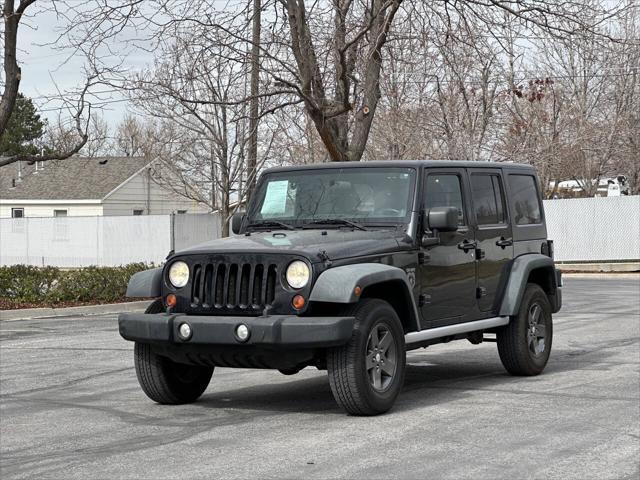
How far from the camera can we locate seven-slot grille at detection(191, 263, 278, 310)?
27.3 ft

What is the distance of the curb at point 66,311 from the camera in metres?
19.5

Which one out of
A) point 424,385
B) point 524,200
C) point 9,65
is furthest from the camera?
point 9,65

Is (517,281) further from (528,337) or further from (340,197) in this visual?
(340,197)

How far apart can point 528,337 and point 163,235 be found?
29.8 m

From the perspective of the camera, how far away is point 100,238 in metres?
43.2

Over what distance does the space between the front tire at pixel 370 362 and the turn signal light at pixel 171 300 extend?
4.31ft

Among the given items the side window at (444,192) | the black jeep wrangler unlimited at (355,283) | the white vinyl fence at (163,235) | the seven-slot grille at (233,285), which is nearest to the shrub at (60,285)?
the white vinyl fence at (163,235)

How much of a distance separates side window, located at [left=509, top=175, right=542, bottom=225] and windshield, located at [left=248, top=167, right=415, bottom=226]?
1.83 m

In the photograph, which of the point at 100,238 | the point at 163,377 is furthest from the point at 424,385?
the point at 100,238

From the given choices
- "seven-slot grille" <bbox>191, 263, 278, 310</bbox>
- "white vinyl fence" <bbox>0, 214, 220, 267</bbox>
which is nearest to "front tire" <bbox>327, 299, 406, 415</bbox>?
"seven-slot grille" <bbox>191, 263, 278, 310</bbox>

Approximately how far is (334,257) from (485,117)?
27068mm

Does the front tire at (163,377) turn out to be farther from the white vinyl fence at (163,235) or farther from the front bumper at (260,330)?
the white vinyl fence at (163,235)

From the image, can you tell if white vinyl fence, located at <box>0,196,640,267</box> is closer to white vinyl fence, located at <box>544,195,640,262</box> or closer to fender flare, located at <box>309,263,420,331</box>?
white vinyl fence, located at <box>544,195,640,262</box>

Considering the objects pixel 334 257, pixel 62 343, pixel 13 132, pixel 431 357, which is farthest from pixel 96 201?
pixel 334 257
